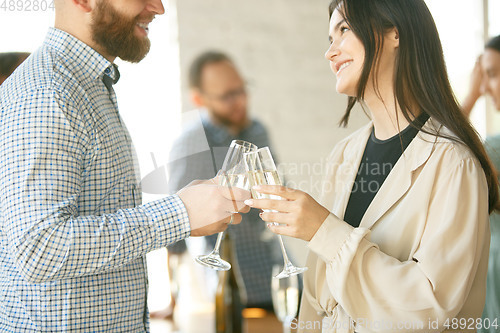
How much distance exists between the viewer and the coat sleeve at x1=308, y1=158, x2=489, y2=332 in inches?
42.7

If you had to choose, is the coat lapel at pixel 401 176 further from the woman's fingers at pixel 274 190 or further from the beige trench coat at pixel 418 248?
the woman's fingers at pixel 274 190

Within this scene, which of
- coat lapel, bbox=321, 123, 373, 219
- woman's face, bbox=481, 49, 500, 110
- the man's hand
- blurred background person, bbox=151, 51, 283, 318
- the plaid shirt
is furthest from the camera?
blurred background person, bbox=151, 51, 283, 318

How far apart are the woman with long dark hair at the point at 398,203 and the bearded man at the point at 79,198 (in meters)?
0.28

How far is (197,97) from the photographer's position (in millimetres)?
2980

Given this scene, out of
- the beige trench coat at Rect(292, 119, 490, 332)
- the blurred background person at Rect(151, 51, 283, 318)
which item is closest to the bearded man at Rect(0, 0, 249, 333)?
the beige trench coat at Rect(292, 119, 490, 332)

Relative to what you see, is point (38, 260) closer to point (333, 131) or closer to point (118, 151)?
point (118, 151)

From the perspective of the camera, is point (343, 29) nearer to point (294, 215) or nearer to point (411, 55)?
point (411, 55)

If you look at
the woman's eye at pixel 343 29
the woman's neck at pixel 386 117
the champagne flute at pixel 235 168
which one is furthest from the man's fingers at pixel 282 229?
the woman's eye at pixel 343 29

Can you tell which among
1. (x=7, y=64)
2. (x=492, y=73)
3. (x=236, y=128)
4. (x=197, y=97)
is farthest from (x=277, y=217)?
(x=197, y=97)

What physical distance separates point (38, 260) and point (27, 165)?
0.19 metres

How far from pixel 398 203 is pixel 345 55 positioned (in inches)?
15.9

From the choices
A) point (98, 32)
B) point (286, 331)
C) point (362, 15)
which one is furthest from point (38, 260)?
point (362, 15)

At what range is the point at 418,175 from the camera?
1.21 metres

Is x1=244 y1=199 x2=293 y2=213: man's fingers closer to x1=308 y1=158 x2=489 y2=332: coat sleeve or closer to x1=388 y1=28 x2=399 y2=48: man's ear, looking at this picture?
x1=308 y1=158 x2=489 y2=332: coat sleeve
